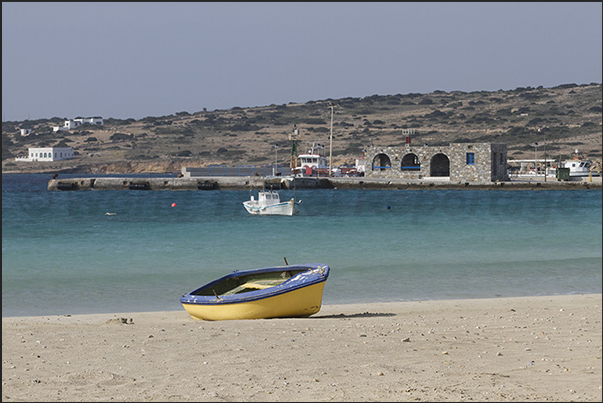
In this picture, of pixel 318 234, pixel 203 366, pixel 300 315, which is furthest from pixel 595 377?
pixel 318 234

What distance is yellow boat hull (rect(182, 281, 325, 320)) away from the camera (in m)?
10.4

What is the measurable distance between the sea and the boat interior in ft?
3.79

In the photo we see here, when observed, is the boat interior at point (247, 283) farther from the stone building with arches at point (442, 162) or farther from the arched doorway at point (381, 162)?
the arched doorway at point (381, 162)

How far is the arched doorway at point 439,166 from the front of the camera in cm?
6380

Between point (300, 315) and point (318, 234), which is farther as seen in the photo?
point (318, 234)

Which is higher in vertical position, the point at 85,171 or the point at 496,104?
the point at 496,104

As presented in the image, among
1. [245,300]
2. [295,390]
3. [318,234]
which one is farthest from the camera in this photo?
[318,234]

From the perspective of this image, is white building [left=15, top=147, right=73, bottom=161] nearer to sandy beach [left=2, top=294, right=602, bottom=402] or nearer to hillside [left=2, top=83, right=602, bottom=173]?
hillside [left=2, top=83, right=602, bottom=173]

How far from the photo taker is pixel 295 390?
6199 millimetres

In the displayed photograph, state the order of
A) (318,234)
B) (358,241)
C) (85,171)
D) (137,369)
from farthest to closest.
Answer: (85,171), (318,234), (358,241), (137,369)

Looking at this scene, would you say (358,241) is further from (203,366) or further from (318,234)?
(203,366)

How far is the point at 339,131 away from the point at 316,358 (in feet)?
407

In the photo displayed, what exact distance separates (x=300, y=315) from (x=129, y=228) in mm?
22616

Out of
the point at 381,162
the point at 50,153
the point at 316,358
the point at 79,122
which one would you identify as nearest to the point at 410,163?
Result: the point at 381,162
